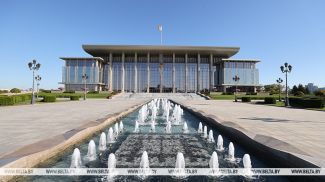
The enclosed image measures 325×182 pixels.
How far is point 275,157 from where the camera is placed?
6453 mm

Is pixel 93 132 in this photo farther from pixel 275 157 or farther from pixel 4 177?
pixel 275 157

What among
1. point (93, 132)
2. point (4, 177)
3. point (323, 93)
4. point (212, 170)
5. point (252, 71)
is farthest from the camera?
point (252, 71)

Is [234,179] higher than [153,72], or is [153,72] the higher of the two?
[153,72]

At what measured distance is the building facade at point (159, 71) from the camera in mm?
84375

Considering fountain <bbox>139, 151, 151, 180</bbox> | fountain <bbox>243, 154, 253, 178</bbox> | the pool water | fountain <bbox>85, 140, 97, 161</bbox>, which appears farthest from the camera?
fountain <bbox>85, 140, 97, 161</bbox>

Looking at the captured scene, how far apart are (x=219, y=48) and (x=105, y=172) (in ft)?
265

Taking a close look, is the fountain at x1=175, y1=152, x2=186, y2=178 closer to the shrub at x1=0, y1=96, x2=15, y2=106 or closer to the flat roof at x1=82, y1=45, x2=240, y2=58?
the shrub at x1=0, y1=96, x2=15, y2=106

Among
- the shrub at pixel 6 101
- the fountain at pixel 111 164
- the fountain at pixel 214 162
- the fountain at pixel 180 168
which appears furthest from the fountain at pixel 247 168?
the shrub at pixel 6 101

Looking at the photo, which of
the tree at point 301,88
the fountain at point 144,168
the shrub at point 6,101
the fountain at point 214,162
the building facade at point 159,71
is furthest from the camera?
the building facade at point 159,71

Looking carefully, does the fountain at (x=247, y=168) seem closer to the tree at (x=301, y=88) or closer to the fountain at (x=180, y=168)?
the fountain at (x=180, y=168)

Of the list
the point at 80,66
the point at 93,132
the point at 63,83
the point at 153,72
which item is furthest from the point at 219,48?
the point at 93,132

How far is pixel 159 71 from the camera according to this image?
87438 mm

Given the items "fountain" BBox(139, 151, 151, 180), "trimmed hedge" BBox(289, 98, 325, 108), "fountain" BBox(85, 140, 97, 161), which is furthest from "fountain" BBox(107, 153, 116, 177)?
"trimmed hedge" BBox(289, 98, 325, 108)

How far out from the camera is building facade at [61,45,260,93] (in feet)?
277
